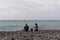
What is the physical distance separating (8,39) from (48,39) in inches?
125

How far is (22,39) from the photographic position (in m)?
14.6

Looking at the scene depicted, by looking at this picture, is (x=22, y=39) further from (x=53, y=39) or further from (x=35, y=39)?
(x=53, y=39)

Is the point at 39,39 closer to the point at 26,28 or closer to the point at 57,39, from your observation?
the point at 57,39

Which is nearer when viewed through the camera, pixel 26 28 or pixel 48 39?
pixel 48 39

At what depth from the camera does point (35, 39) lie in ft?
47.9

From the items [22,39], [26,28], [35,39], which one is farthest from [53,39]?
→ [26,28]

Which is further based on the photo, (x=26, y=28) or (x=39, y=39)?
(x=26, y=28)

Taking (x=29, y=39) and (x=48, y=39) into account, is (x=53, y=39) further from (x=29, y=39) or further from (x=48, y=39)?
(x=29, y=39)

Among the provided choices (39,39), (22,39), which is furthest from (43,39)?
(22,39)

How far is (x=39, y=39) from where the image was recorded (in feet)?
48.2

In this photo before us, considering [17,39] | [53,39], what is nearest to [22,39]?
[17,39]

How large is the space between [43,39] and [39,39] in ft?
1.07

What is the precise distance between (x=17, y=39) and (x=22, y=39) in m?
0.42

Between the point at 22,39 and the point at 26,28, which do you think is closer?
the point at 22,39
